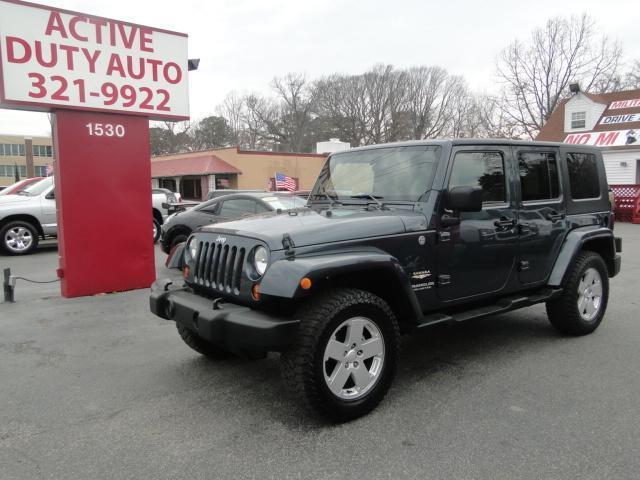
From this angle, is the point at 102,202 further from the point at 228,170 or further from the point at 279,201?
the point at 228,170

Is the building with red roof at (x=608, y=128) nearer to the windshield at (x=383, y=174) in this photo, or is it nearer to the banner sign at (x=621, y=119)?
the banner sign at (x=621, y=119)

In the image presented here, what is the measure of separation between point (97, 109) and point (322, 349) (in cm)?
540

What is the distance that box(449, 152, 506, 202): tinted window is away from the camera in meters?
4.16

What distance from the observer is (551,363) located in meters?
4.44

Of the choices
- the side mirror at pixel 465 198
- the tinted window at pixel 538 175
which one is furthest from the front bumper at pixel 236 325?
the tinted window at pixel 538 175

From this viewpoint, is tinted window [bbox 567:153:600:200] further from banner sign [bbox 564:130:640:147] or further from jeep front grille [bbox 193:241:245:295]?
banner sign [bbox 564:130:640:147]

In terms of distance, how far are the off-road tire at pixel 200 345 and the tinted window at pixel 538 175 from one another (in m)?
3.00

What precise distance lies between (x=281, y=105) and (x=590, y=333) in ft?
205

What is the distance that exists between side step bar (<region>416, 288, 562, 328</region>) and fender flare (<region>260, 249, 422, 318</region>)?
1.60ft

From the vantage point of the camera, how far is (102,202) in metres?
7.18

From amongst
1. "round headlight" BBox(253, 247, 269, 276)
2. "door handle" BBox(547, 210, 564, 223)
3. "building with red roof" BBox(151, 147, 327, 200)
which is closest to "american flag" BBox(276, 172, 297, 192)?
"building with red roof" BBox(151, 147, 327, 200)

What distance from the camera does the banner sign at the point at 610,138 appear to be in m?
25.9

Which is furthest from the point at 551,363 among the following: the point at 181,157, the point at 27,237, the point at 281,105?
the point at 281,105

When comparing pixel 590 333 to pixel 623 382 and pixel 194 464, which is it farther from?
pixel 194 464
